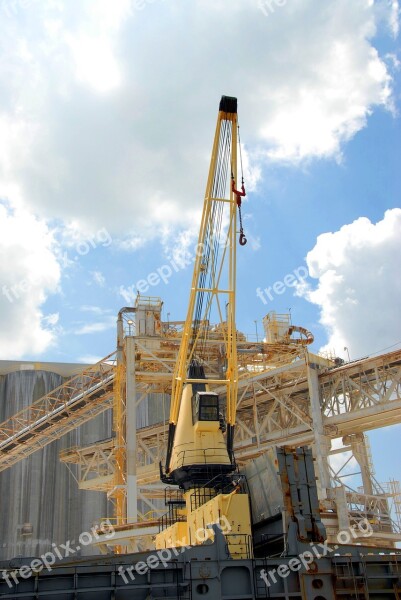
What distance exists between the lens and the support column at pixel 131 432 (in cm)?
3484

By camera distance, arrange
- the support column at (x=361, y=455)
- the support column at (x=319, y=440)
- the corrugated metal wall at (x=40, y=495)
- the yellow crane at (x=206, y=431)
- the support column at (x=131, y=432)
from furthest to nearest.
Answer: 1. the corrugated metal wall at (x=40, y=495)
2. the support column at (x=361, y=455)
3. the support column at (x=131, y=432)
4. the support column at (x=319, y=440)
5. the yellow crane at (x=206, y=431)

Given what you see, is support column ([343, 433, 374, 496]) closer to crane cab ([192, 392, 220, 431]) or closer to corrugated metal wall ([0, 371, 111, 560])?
crane cab ([192, 392, 220, 431])

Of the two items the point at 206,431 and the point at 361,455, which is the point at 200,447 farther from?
the point at 361,455

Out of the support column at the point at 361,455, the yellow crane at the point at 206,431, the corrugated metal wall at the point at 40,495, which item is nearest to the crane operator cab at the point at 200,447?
the yellow crane at the point at 206,431

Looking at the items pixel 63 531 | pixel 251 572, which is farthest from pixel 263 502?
pixel 63 531

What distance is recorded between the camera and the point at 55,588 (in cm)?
1433

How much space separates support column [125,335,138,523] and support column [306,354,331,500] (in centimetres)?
1032

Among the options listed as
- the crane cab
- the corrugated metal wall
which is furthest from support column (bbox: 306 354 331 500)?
the corrugated metal wall

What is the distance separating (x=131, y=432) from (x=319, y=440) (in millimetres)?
10920

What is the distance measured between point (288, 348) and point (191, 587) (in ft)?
91.1

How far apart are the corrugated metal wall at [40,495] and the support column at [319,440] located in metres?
32.7

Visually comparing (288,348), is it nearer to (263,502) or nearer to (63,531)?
(263,502)

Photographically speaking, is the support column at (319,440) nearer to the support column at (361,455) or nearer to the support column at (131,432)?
the support column at (361,455)

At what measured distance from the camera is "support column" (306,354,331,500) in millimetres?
32719
